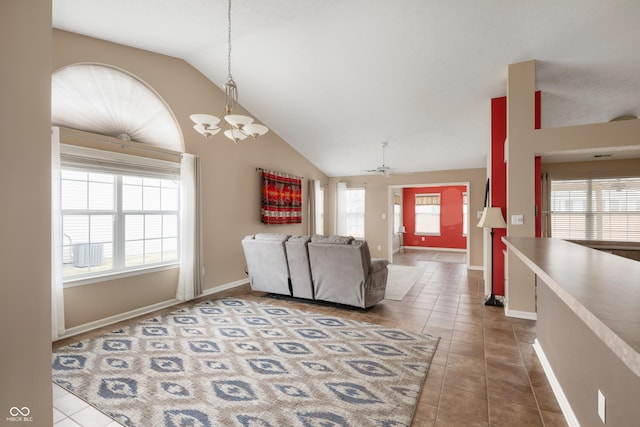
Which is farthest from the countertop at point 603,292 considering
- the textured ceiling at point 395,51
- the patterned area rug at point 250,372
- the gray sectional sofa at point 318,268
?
the textured ceiling at point 395,51

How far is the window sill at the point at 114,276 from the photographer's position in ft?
11.2

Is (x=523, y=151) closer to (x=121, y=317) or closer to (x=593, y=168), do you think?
(x=593, y=168)

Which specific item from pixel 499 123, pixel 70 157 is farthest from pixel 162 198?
pixel 499 123

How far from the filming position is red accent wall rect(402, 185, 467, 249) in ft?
33.1

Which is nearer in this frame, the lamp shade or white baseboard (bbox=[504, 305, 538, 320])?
white baseboard (bbox=[504, 305, 538, 320])

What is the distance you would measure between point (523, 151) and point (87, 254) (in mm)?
5157

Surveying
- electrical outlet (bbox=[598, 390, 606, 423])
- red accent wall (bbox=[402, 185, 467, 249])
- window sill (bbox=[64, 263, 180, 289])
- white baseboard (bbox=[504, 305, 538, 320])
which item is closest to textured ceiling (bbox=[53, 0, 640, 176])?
window sill (bbox=[64, 263, 180, 289])

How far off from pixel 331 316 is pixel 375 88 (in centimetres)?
328

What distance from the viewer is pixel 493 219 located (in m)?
4.21

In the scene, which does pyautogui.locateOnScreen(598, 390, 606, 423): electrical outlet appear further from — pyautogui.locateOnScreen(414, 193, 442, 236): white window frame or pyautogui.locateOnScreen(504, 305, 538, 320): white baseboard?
pyautogui.locateOnScreen(414, 193, 442, 236): white window frame

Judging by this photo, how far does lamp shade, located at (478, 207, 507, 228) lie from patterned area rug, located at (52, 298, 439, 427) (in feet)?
6.12

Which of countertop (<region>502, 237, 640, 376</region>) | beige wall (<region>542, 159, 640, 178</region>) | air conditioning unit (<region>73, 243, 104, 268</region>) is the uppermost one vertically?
beige wall (<region>542, 159, 640, 178</region>)

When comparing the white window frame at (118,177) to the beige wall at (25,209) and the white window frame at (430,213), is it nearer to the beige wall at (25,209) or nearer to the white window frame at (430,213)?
the beige wall at (25,209)

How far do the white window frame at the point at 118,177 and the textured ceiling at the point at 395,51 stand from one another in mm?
1307
